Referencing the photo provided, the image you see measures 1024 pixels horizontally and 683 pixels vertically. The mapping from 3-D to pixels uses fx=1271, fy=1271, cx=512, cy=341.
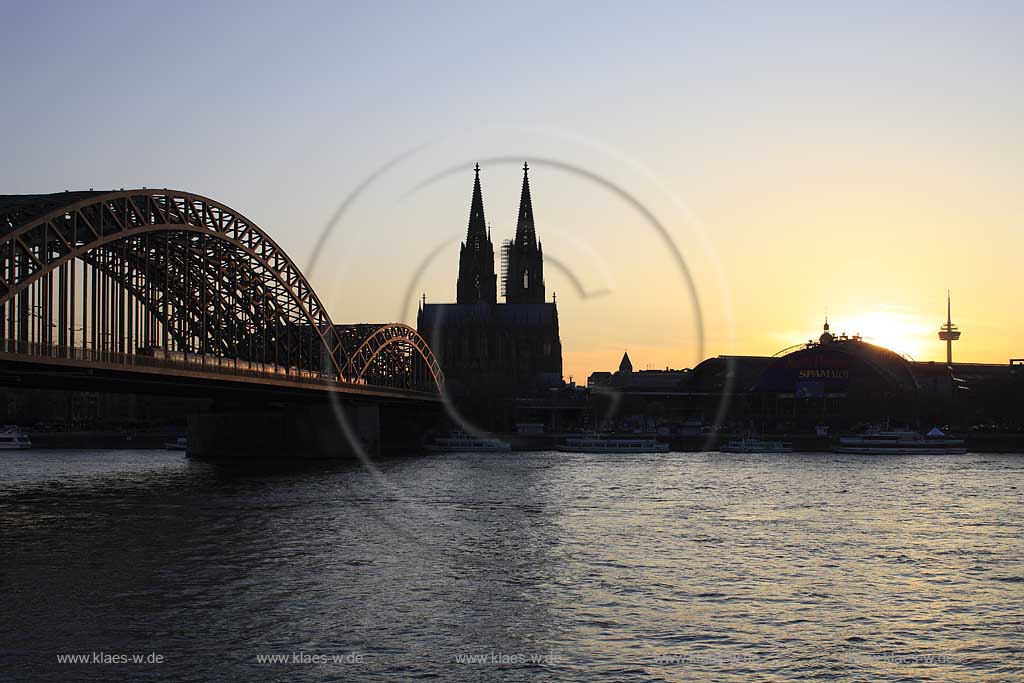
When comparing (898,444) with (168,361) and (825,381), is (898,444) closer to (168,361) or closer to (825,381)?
(825,381)

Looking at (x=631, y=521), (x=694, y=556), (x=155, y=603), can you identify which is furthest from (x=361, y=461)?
(x=155, y=603)

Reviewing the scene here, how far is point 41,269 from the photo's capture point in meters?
62.8

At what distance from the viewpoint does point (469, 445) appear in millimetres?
136500

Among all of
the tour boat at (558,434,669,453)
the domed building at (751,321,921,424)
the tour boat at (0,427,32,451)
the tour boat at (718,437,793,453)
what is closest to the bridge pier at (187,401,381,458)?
the tour boat at (558,434,669,453)

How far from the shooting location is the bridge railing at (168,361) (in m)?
58.0

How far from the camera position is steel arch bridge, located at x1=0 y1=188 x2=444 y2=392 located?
6378 cm

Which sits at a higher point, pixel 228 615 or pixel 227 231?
pixel 227 231

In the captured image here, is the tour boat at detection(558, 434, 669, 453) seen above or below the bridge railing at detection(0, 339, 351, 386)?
below

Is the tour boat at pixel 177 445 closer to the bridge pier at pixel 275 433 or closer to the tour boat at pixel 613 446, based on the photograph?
the bridge pier at pixel 275 433

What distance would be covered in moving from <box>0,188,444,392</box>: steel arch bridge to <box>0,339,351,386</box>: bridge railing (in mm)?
83

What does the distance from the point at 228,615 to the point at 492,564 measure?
1182cm

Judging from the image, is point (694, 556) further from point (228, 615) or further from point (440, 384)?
point (440, 384)

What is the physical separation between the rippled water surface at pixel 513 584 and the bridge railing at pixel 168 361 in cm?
735

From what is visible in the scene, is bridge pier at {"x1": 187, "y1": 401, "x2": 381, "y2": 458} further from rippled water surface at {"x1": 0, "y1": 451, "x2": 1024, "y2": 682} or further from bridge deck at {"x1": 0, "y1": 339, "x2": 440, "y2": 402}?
rippled water surface at {"x1": 0, "y1": 451, "x2": 1024, "y2": 682}
